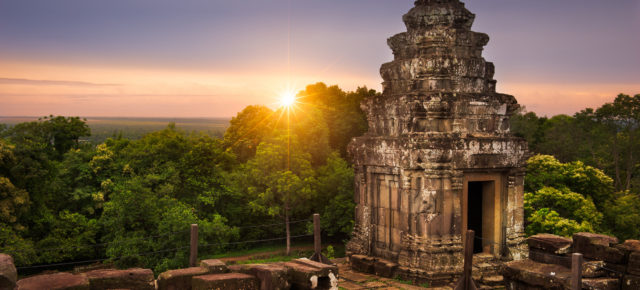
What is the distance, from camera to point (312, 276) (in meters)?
6.21

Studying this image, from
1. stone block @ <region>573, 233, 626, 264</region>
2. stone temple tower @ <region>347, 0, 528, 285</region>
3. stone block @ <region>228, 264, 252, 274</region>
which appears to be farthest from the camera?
stone temple tower @ <region>347, 0, 528, 285</region>

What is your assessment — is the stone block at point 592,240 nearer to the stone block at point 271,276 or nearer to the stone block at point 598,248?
the stone block at point 598,248

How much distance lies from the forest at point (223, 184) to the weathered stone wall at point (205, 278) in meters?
8.93

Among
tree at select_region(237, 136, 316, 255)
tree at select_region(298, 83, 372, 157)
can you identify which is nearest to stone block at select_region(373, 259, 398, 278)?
tree at select_region(237, 136, 316, 255)

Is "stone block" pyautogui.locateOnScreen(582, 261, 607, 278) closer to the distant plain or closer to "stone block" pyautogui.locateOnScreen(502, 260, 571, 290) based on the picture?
"stone block" pyautogui.locateOnScreen(502, 260, 571, 290)

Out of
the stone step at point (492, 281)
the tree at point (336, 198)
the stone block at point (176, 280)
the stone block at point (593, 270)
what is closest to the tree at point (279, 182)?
the tree at point (336, 198)

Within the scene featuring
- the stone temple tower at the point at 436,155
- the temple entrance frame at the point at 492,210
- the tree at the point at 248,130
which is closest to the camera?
the stone temple tower at the point at 436,155

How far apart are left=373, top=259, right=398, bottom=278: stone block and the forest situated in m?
5.50

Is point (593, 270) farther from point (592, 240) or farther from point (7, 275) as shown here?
point (7, 275)

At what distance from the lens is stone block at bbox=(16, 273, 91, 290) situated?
504 centimetres

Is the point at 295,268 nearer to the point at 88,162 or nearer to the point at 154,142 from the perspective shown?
the point at 88,162

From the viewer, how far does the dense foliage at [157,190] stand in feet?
63.4

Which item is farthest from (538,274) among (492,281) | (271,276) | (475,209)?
(271,276)

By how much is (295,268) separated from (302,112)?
23511 mm
